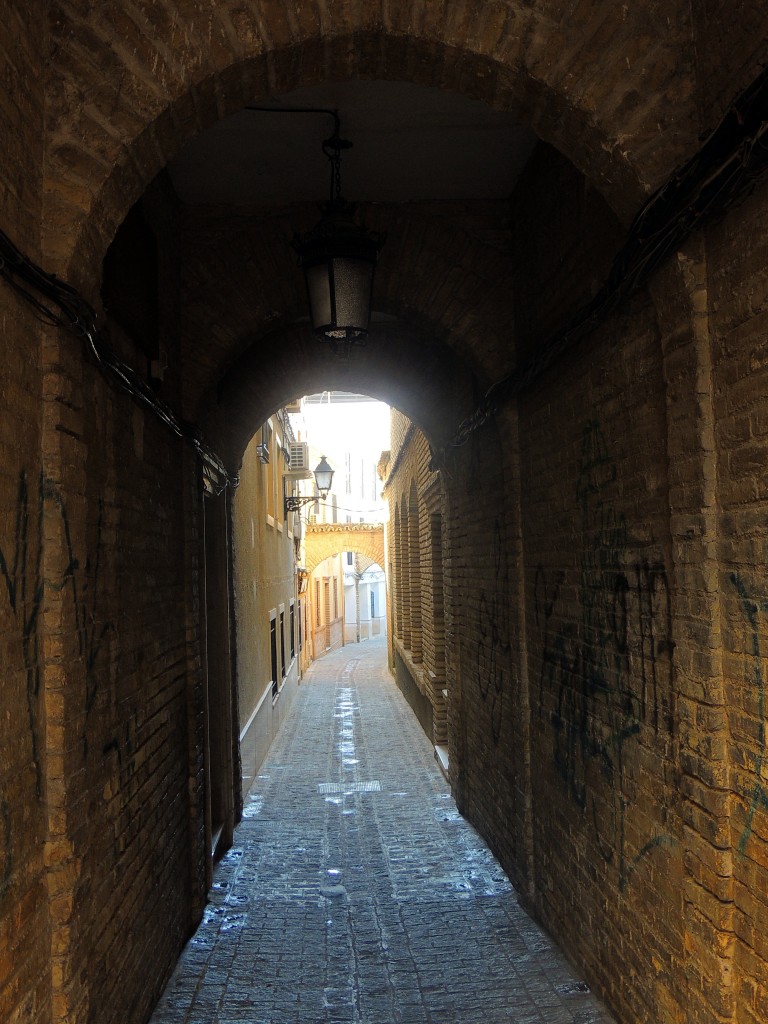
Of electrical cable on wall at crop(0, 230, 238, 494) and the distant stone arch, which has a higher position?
the distant stone arch

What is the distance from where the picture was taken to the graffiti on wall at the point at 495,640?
6.01 metres

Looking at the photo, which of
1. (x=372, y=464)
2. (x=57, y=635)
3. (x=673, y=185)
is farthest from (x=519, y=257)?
(x=372, y=464)

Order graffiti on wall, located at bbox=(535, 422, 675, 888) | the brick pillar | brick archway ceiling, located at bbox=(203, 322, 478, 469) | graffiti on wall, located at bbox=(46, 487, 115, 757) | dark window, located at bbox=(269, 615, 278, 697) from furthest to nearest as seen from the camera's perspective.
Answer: dark window, located at bbox=(269, 615, 278, 697), brick archway ceiling, located at bbox=(203, 322, 478, 469), graffiti on wall, located at bbox=(535, 422, 675, 888), graffiti on wall, located at bbox=(46, 487, 115, 757), the brick pillar

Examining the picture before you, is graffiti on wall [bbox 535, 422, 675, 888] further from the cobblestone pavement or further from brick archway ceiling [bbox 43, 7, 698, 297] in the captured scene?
brick archway ceiling [bbox 43, 7, 698, 297]

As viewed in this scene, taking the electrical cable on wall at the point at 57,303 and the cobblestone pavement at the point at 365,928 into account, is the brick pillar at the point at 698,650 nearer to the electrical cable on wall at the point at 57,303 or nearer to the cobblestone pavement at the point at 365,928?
the cobblestone pavement at the point at 365,928

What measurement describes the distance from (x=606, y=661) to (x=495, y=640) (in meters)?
2.41

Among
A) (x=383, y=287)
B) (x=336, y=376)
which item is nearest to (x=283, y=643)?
(x=336, y=376)

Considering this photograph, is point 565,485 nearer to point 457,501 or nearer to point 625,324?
point 625,324

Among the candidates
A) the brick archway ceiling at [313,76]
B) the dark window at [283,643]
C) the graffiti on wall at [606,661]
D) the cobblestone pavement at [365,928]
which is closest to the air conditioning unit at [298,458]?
the dark window at [283,643]

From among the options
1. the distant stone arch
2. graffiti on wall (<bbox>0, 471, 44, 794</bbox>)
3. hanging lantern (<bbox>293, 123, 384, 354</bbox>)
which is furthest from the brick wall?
the distant stone arch

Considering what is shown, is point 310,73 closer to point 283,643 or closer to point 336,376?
point 336,376

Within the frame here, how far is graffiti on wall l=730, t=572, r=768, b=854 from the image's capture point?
8.45 ft

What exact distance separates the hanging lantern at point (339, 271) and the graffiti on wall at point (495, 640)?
2.07 m

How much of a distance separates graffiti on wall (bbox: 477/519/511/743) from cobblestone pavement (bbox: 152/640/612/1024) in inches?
47.7
